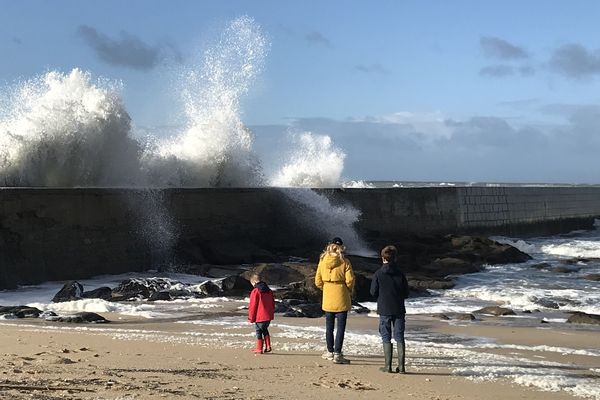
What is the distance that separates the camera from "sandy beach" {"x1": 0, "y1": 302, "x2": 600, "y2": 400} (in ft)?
18.9

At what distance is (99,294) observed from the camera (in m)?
11.5

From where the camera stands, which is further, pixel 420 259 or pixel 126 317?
pixel 420 259

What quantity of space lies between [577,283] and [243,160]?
9.62m

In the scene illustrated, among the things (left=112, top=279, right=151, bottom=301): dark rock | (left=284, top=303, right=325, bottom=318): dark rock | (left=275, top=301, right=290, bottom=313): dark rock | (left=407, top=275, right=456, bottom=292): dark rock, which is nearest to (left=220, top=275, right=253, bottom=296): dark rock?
(left=112, top=279, right=151, bottom=301): dark rock

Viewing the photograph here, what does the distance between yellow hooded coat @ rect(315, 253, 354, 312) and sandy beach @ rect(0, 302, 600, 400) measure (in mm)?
512

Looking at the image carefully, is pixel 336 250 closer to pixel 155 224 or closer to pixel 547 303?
pixel 547 303

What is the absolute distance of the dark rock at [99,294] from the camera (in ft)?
37.4

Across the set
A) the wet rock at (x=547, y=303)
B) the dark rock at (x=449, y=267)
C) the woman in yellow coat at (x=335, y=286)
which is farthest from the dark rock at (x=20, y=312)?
the dark rock at (x=449, y=267)

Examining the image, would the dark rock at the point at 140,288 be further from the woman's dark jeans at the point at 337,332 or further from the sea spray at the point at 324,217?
the sea spray at the point at 324,217

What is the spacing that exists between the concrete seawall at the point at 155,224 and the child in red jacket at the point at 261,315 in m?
5.73

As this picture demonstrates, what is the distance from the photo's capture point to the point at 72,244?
1349cm

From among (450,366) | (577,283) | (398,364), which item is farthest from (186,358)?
(577,283)

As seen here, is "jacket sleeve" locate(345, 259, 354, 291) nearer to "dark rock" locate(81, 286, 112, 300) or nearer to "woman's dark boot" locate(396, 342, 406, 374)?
"woman's dark boot" locate(396, 342, 406, 374)

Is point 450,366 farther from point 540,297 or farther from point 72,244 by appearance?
point 72,244
